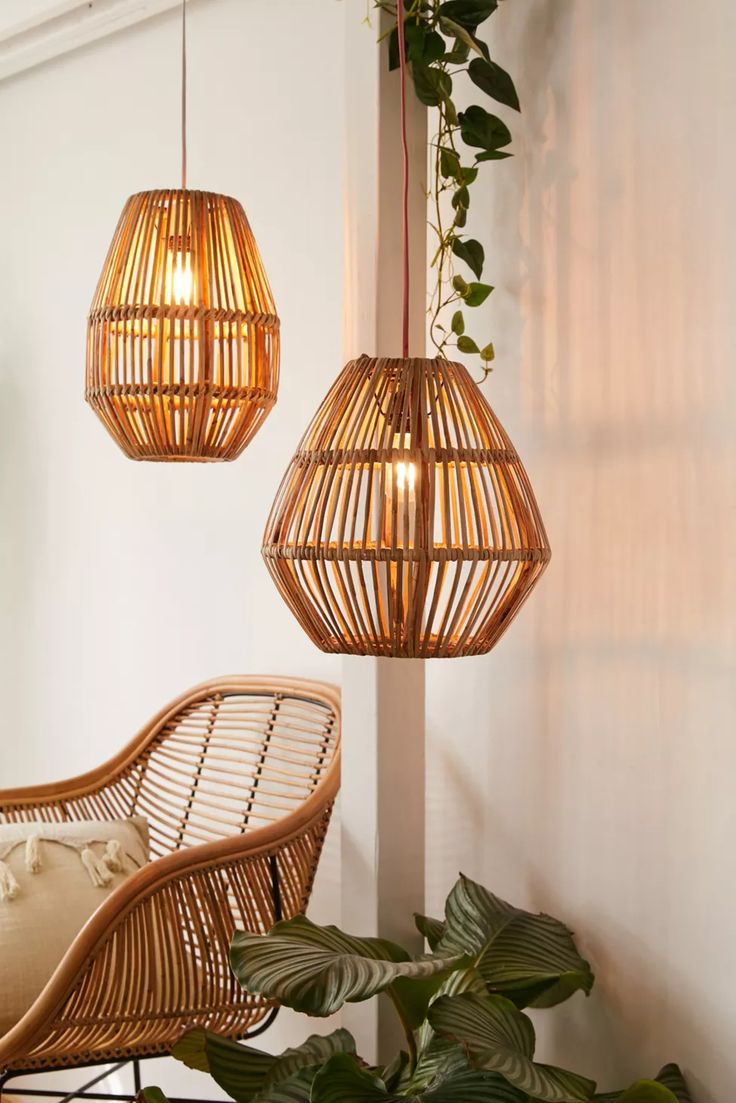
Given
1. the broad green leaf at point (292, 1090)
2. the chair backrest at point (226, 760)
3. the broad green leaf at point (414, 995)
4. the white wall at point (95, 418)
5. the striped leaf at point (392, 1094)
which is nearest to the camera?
the striped leaf at point (392, 1094)

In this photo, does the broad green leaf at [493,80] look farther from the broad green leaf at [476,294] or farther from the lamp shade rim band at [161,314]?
the lamp shade rim band at [161,314]

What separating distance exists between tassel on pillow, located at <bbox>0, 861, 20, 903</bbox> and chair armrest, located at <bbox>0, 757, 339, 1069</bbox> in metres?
0.27

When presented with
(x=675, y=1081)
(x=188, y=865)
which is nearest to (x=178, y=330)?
(x=188, y=865)

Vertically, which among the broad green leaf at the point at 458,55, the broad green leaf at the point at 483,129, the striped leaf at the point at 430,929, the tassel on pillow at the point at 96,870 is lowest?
the striped leaf at the point at 430,929

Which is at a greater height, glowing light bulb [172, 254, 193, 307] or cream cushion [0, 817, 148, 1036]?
glowing light bulb [172, 254, 193, 307]

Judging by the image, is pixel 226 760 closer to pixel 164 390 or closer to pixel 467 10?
pixel 164 390

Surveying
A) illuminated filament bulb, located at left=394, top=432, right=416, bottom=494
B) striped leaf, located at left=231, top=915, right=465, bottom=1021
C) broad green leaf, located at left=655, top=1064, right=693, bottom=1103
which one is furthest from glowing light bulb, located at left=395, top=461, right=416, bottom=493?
broad green leaf, located at left=655, top=1064, right=693, bottom=1103

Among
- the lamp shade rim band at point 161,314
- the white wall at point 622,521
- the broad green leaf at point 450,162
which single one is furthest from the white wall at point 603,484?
the lamp shade rim band at point 161,314

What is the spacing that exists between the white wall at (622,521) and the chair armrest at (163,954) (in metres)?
0.35

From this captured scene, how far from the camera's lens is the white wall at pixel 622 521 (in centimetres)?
152

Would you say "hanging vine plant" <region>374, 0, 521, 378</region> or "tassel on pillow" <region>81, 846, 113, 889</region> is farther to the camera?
"tassel on pillow" <region>81, 846, 113, 889</region>

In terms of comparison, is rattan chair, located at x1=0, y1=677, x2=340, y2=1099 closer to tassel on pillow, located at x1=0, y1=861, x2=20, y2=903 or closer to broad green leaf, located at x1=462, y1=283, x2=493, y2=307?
tassel on pillow, located at x1=0, y1=861, x2=20, y2=903

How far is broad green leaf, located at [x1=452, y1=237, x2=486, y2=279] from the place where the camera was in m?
1.78

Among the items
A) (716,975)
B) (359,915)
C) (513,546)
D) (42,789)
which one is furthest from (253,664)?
(513,546)
